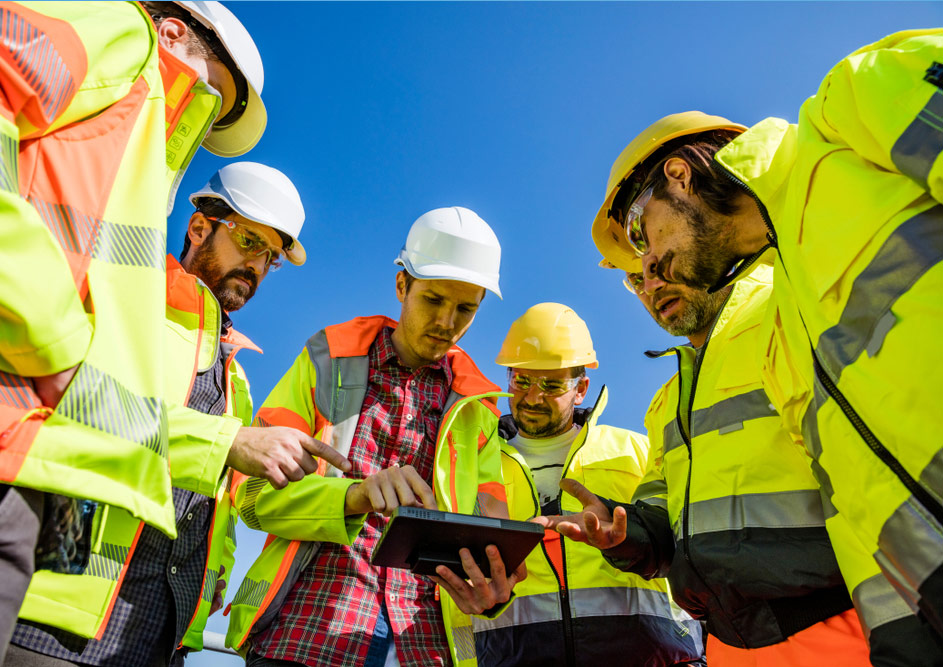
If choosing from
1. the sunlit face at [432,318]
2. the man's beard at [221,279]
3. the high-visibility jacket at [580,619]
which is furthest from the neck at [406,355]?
the man's beard at [221,279]

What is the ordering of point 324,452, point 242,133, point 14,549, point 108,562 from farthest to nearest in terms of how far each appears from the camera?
point 242,133, point 324,452, point 108,562, point 14,549

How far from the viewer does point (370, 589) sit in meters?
2.84

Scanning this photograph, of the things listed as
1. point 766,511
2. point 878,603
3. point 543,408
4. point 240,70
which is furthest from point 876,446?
point 543,408

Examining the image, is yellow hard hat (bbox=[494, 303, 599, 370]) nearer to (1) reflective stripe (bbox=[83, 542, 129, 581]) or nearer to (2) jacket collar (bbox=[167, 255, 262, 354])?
(2) jacket collar (bbox=[167, 255, 262, 354])

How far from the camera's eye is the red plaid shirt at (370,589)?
2.64 metres

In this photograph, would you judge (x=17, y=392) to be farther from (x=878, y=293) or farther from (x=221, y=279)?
(x=221, y=279)

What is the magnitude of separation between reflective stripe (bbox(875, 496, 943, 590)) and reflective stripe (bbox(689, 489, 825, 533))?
0.73 metres

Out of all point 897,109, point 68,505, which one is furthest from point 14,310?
point 897,109

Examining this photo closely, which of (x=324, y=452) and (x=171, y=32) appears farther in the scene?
(x=171, y=32)

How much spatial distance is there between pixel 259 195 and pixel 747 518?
12.4 feet

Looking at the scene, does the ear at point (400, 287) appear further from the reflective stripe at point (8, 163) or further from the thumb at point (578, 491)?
the reflective stripe at point (8, 163)

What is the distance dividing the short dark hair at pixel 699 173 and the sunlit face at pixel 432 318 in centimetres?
115

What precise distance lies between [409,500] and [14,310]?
1.75 m

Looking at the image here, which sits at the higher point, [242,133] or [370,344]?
[242,133]
